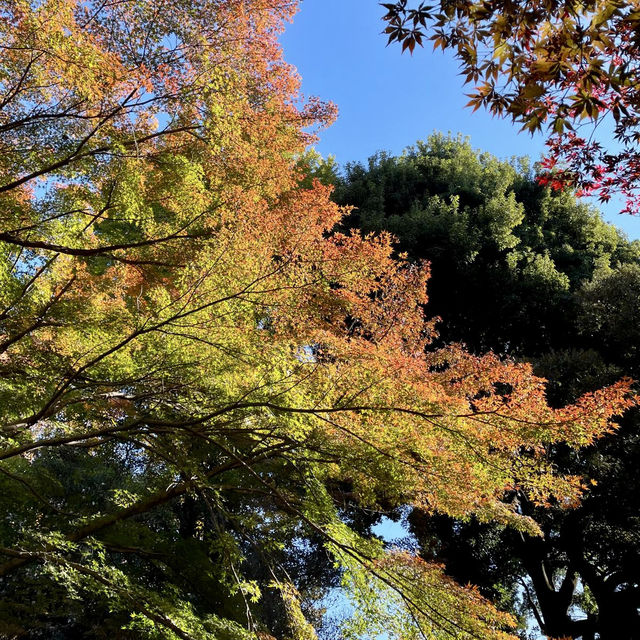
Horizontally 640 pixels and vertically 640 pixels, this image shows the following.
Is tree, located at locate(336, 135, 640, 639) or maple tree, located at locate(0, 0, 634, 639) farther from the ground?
tree, located at locate(336, 135, 640, 639)

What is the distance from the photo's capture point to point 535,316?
12.4m

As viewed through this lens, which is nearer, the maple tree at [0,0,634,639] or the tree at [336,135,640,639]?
the maple tree at [0,0,634,639]

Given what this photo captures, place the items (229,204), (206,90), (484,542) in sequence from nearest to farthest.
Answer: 1. (206,90)
2. (229,204)
3. (484,542)

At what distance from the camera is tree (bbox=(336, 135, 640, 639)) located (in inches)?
372

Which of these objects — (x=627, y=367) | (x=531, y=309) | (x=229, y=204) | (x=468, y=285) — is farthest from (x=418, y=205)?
(x=229, y=204)

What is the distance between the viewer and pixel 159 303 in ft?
14.8

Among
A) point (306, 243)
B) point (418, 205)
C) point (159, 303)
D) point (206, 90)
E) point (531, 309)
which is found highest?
point (418, 205)

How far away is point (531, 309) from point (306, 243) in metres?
9.71

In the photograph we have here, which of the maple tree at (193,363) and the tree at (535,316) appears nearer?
the maple tree at (193,363)

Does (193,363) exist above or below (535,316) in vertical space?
below

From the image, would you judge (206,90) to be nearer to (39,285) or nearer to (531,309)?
(39,285)

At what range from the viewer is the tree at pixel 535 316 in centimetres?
945

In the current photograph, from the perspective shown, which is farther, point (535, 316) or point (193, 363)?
point (535, 316)

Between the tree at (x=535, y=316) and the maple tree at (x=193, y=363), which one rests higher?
the tree at (x=535, y=316)
